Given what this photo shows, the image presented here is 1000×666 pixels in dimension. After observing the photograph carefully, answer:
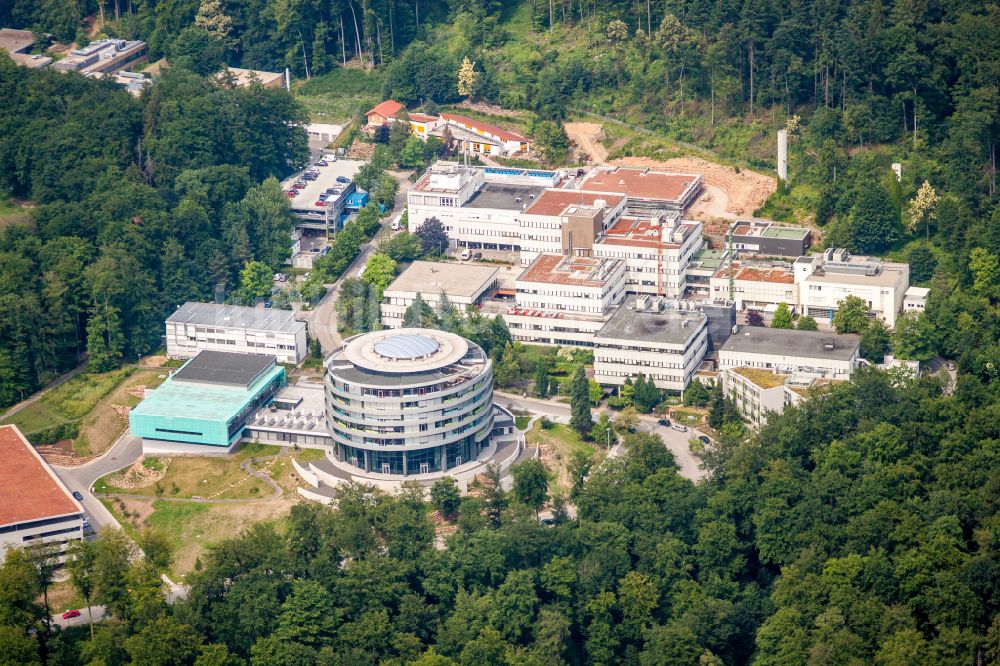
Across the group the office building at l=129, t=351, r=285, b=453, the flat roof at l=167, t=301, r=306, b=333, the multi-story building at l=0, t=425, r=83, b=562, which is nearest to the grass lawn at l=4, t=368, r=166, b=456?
the office building at l=129, t=351, r=285, b=453

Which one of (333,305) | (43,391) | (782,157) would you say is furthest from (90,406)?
(782,157)

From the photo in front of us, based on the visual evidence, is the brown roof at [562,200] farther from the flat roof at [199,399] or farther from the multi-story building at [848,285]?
the flat roof at [199,399]

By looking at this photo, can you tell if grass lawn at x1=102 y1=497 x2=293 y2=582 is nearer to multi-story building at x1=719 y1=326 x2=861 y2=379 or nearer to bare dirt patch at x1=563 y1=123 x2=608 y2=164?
multi-story building at x1=719 y1=326 x2=861 y2=379

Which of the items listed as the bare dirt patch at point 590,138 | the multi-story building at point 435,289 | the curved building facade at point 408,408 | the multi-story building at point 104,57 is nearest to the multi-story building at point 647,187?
the bare dirt patch at point 590,138

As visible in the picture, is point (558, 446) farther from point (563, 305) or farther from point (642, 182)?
point (642, 182)

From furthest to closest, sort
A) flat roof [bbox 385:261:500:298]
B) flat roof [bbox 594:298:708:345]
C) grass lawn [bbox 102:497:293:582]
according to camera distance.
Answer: flat roof [bbox 385:261:500:298] → flat roof [bbox 594:298:708:345] → grass lawn [bbox 102:497:293:582]

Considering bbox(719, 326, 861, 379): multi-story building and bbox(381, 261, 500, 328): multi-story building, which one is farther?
bbox(381, 261, 500, 328): multi-story building

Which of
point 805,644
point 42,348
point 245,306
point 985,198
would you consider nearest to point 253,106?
point 245,306

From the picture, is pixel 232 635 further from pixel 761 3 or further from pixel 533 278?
pixel 761 3
